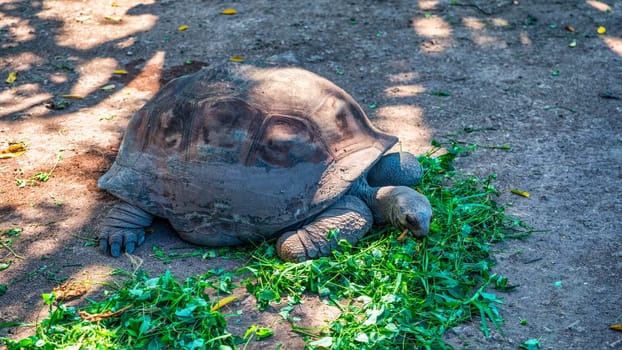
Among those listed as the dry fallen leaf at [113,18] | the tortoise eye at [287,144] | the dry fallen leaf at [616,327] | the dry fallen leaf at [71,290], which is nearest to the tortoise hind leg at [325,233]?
the tortoise eye at [287,144]

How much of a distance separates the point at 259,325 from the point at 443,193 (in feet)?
5.00

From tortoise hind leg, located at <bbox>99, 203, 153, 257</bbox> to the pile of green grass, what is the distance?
0.33 meters

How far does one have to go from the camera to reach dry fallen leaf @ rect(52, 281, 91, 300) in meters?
3.14

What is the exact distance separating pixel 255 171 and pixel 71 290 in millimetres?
1085

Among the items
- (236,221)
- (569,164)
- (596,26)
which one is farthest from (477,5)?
(236,221)

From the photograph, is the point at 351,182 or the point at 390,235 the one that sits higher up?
the point at 351,182

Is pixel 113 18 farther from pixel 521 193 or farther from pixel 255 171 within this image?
pixel 521 193

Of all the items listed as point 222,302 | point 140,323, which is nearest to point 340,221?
point 222,302

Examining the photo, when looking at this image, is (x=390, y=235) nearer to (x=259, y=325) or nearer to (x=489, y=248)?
(x=489, y=248)

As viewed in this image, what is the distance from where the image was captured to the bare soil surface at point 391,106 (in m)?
3.22

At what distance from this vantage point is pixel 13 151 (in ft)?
14.7

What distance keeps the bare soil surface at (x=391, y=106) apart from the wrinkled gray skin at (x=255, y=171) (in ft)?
0.71

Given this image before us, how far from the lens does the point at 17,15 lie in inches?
264

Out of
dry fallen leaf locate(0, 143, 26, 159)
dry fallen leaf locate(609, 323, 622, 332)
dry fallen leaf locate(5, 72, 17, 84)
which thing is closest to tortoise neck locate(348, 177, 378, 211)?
dry fallen leaf locate(609, 323, 622, 332)
